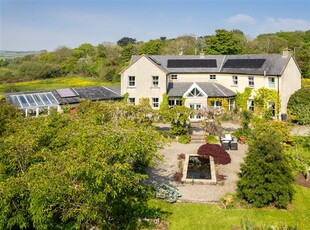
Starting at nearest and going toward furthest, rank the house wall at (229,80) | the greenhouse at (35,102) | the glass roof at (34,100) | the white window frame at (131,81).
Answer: the greenhouse at (35,102) → the glass roof at (34,100) → the house wall at (229,80) → the white window frame at (131,81)

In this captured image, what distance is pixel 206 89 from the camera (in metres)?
42.1

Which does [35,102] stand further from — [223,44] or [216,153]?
[223,44]

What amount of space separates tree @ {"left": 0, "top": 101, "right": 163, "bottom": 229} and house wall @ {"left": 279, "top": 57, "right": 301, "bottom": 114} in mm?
27305

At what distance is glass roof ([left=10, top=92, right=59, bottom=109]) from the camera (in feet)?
116

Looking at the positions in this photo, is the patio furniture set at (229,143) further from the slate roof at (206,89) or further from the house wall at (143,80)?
the house wall at (143,80)

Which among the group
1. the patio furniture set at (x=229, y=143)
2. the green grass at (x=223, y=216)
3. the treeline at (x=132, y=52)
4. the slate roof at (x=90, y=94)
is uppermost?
the treeline at (x=132, y=52)

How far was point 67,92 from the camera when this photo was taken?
3962 centimetres

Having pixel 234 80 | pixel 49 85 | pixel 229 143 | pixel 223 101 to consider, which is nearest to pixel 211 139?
pixel 229 143

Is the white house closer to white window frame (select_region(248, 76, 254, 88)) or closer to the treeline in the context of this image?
white window frame (select_region(248, 76, 254, 88))

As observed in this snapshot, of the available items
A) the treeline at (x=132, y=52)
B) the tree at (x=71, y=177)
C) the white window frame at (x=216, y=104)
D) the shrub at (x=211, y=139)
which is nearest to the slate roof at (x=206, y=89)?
the white window frame at (x=216, y=104)

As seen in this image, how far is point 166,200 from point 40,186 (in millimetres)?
10314

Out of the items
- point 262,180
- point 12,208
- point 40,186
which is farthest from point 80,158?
point 262,180

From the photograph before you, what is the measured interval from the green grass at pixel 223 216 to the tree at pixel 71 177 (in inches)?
91.2

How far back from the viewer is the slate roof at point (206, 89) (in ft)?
135
